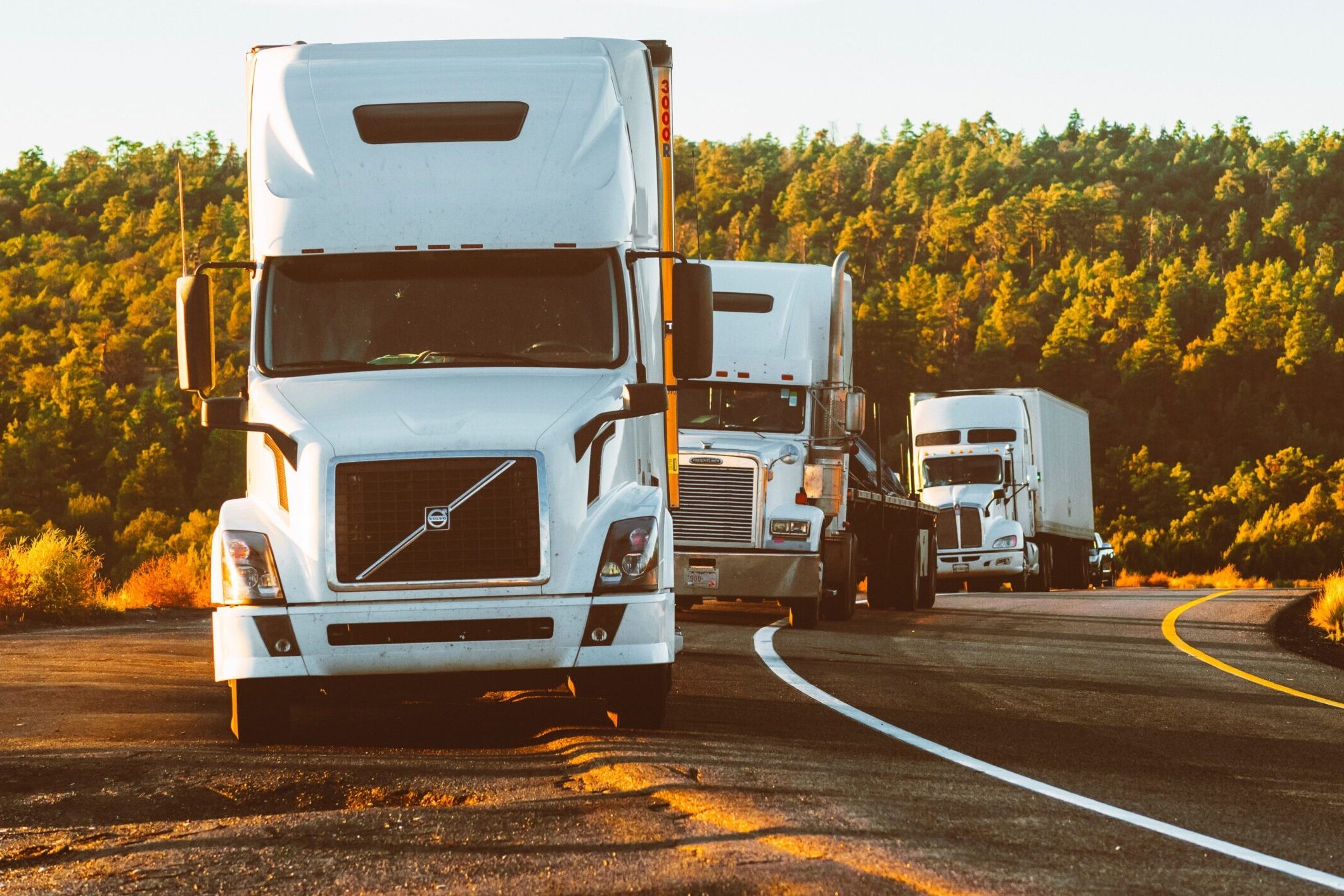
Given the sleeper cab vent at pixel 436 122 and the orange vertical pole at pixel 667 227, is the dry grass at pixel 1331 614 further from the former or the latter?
the sleeper cab vent at pixel 436 122

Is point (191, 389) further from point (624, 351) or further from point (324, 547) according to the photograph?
point (624, 351)

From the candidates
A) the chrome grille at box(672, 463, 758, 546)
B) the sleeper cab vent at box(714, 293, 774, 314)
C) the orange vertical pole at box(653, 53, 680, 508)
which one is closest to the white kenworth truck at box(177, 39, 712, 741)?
the orange vertical pole at box(653, 53, 680, 508)

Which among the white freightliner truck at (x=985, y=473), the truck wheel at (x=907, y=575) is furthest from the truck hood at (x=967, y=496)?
the truck wheel at (x=907, y=575)

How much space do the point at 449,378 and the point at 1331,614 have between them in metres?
15.7

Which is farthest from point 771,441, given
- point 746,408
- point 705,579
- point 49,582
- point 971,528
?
point 971,528

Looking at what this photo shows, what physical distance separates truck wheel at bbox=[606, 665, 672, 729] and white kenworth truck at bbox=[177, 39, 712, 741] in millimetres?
21

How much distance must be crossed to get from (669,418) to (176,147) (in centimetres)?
13339

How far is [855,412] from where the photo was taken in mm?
19203

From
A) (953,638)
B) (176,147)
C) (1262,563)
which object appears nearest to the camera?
(953,638)

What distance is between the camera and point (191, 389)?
9.95 meters

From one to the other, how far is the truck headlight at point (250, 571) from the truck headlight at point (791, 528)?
1089 cm

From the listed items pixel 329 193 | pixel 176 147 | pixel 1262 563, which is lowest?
pixel 1262 563

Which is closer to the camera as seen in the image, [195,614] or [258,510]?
[258,510]

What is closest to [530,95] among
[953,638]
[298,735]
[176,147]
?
[298,735]
